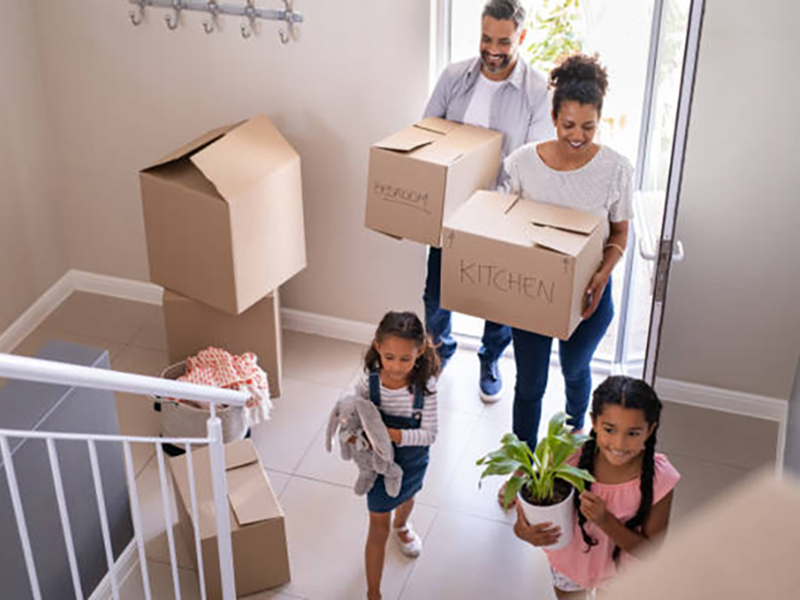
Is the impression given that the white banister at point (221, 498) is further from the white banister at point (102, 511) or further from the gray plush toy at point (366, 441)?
the gray plush toy at point (366, 441)

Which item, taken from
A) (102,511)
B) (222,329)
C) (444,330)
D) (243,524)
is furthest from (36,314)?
(102,511)

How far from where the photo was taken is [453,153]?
9.55 feet

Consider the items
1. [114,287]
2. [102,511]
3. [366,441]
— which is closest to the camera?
[102,511]

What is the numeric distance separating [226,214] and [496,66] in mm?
939

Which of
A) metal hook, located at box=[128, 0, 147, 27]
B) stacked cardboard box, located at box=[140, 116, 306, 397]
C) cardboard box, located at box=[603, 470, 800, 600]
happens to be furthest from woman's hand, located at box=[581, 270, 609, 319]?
cardboard box, located at box=[603, 470, 800, 600]

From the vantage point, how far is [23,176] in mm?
3797

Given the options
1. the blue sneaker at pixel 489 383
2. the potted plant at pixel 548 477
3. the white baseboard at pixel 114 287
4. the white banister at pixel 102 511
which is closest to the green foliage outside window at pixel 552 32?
the blue sneaker at pixel 489 383

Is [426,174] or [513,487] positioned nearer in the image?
[513,487]

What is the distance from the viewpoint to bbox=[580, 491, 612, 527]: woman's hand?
2.10m

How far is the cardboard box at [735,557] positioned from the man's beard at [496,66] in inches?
107

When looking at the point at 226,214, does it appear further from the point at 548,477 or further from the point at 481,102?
the point at 548,477

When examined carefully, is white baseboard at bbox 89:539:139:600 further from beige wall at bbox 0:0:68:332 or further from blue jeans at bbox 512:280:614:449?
beige wall at bbox 0:0:68:332

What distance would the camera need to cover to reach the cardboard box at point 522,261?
2.54m

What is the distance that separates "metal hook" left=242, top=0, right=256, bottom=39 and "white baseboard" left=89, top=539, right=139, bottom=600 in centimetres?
173
